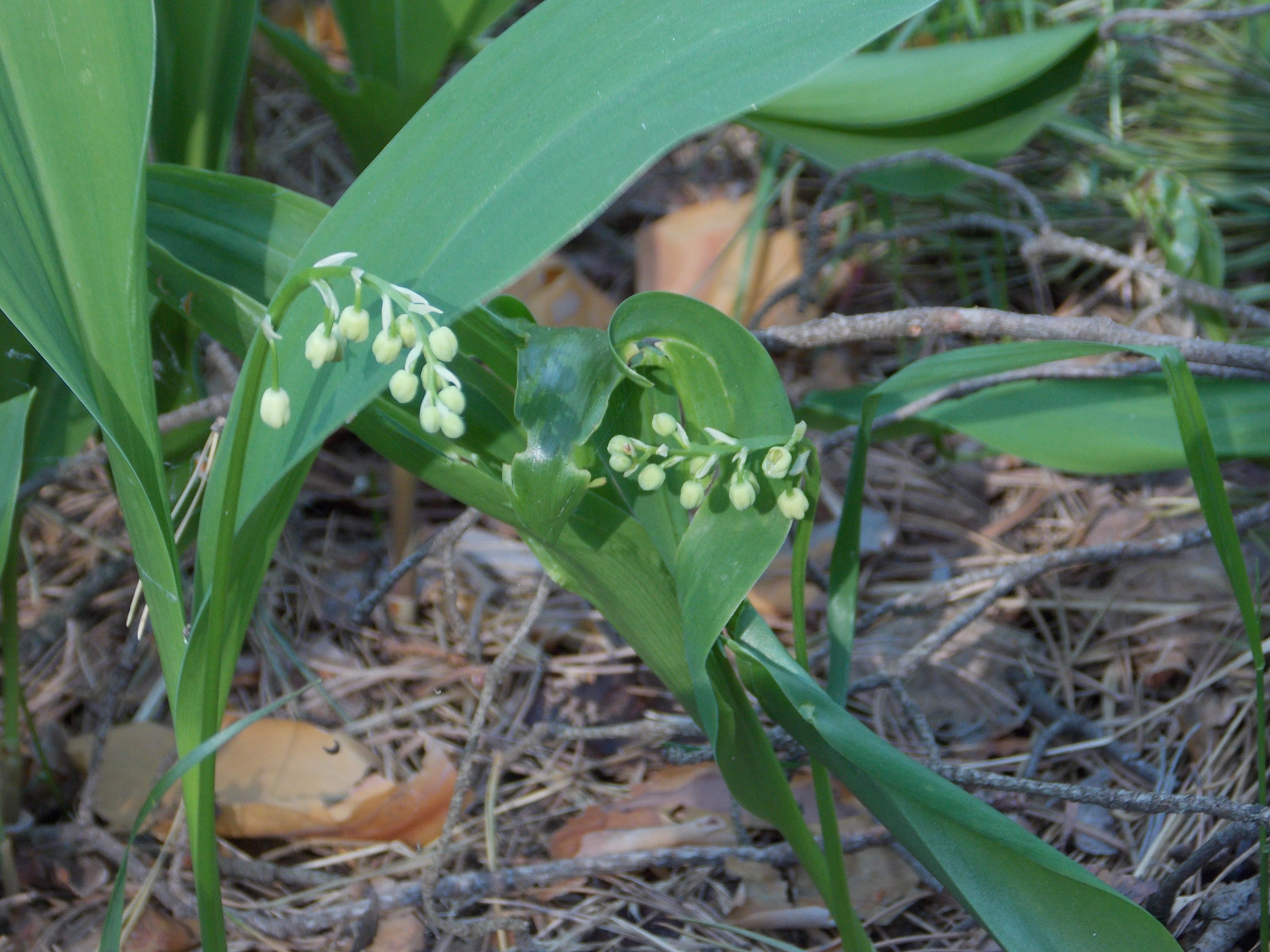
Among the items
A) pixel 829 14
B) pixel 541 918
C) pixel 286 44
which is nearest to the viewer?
pixel 829 14

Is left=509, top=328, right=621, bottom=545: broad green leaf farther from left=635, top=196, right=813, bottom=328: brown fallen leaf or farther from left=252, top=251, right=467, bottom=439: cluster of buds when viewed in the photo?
left=635, top=196, right=813, bottom=328: brown fallen leaf

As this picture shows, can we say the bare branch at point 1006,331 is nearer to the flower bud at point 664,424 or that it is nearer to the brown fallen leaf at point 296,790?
the flower bud at point 664,424

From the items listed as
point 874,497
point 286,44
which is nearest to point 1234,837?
point 874,497

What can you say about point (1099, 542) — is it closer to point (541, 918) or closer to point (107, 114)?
point (541, 918)

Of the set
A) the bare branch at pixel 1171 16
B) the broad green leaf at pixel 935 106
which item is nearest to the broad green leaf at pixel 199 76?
the broad green leaf at pixel 935 106

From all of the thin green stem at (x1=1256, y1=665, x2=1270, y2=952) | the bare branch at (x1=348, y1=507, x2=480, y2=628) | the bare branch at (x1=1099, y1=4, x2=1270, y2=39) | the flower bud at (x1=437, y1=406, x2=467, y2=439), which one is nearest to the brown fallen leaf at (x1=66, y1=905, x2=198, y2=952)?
the bare branch at (x1=348, y1=507, x2=480, y2=628)

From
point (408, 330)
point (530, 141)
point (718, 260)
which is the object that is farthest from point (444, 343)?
point (718, 260)

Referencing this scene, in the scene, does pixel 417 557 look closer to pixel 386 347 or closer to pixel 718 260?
pixel 386 347
